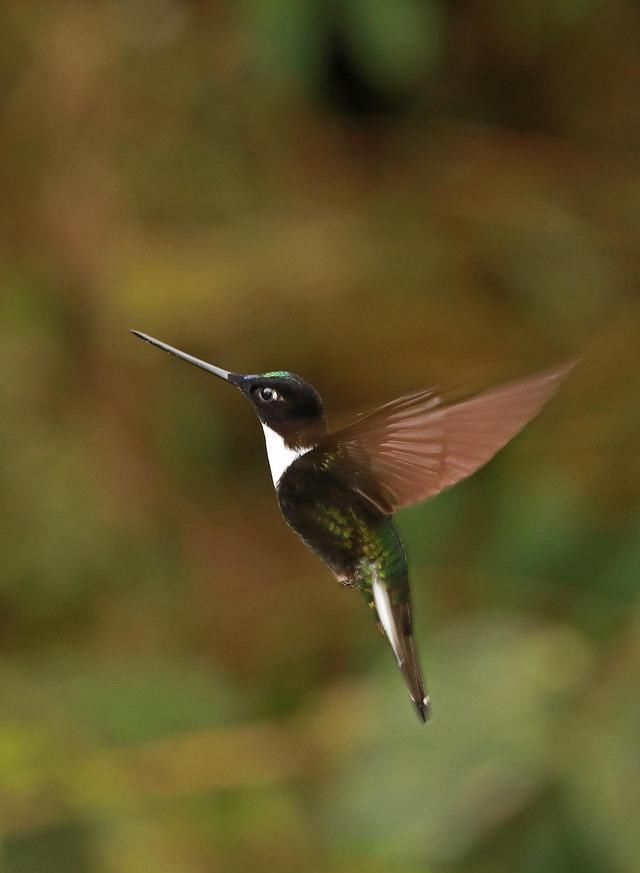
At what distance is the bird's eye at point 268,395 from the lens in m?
0.46

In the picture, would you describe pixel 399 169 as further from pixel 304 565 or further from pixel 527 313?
pixel 304 565

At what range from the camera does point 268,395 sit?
0.46 meters

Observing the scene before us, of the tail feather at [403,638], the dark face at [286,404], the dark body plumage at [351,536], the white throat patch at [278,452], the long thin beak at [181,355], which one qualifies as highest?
the long thin beak at [181,355]

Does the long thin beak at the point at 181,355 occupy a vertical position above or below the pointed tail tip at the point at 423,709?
above

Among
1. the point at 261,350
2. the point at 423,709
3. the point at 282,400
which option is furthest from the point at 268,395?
the point at 261,350

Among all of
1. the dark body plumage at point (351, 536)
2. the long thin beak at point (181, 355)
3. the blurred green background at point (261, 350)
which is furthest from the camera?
the blurred green background at point (261, 350)

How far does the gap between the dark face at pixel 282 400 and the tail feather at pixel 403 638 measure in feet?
0.38

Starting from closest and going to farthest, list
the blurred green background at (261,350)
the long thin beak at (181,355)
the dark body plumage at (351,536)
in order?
the long thin beak at (181,355)
the dark body plumage at (351,536)
the blurred green background at (261,350)

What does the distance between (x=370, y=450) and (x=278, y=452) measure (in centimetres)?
4

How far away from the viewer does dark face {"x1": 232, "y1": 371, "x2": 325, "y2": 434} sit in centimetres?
45

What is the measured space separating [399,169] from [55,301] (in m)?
0.78

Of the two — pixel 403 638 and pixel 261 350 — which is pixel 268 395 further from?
pixel 261 350

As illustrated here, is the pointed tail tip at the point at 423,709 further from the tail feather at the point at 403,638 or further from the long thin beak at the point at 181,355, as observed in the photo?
the long thin beak at the point at 181,355

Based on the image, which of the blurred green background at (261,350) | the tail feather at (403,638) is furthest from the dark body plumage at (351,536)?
the blurred green background at (261,350)
